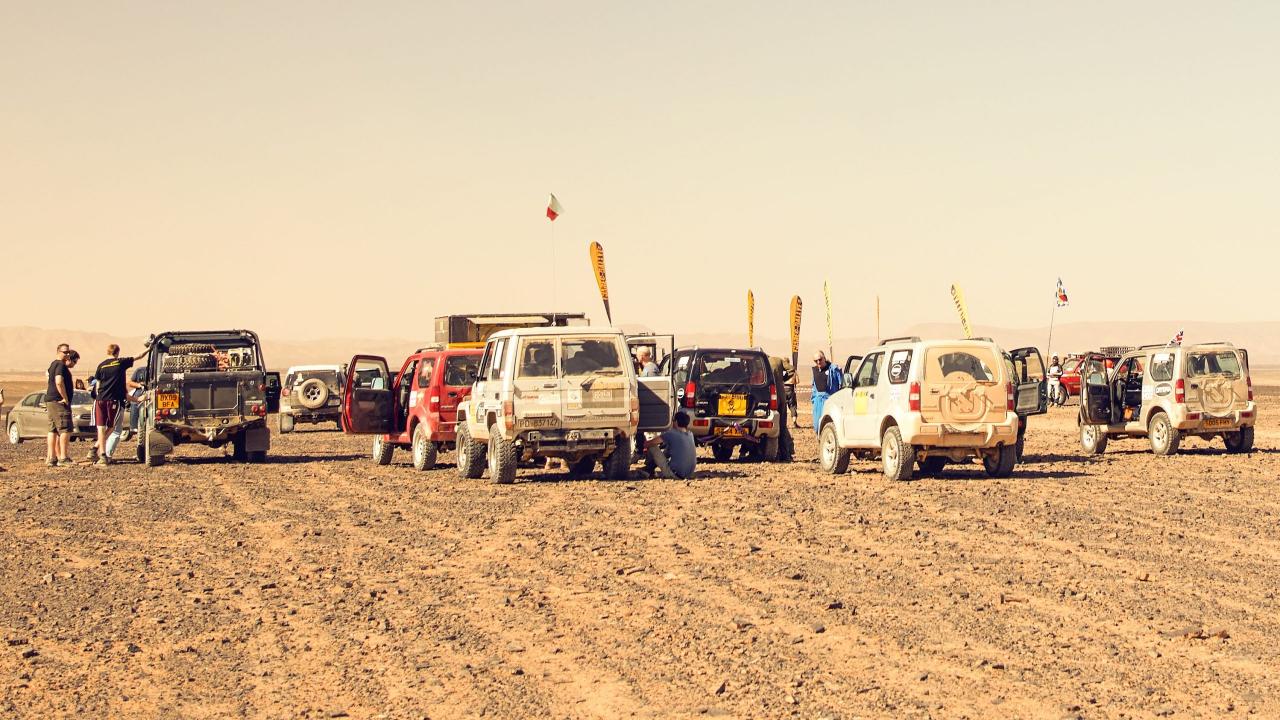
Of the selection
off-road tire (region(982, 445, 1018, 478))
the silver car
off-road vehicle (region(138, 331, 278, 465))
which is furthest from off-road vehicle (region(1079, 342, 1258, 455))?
the silver car

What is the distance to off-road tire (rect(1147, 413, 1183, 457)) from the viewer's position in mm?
23281

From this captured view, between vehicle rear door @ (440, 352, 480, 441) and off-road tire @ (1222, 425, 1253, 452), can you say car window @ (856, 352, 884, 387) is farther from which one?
off-road tire @ (1222, 425, 1253, 452)

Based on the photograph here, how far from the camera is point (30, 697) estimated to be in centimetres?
756

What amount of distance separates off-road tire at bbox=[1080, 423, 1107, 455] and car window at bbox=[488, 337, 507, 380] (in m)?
10.4

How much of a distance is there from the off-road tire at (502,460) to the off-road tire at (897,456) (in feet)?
15.4

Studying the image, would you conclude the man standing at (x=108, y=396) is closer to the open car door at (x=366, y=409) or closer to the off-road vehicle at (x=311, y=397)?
the open car door at (x=366, y=409)

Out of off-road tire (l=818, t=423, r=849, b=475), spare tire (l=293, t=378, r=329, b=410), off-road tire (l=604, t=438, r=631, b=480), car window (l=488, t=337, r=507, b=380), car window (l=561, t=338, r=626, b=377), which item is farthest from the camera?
spare tire (l=293, t=378, r=329, b=410)

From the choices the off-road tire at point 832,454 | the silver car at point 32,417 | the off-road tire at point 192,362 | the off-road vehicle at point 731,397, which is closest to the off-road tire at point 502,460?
the off-road vehicle at point 731,397

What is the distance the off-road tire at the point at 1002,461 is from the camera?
760 inches

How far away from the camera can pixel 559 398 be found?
61.3 ft

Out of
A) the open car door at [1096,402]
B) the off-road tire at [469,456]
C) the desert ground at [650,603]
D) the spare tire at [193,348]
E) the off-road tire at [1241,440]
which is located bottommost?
the desert ground at [650,603]

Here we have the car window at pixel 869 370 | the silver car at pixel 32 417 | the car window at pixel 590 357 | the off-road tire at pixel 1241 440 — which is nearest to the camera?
the car window at pixel 590 357

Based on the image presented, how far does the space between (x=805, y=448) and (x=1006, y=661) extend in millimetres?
19207

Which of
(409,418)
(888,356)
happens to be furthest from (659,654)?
(409,418)
